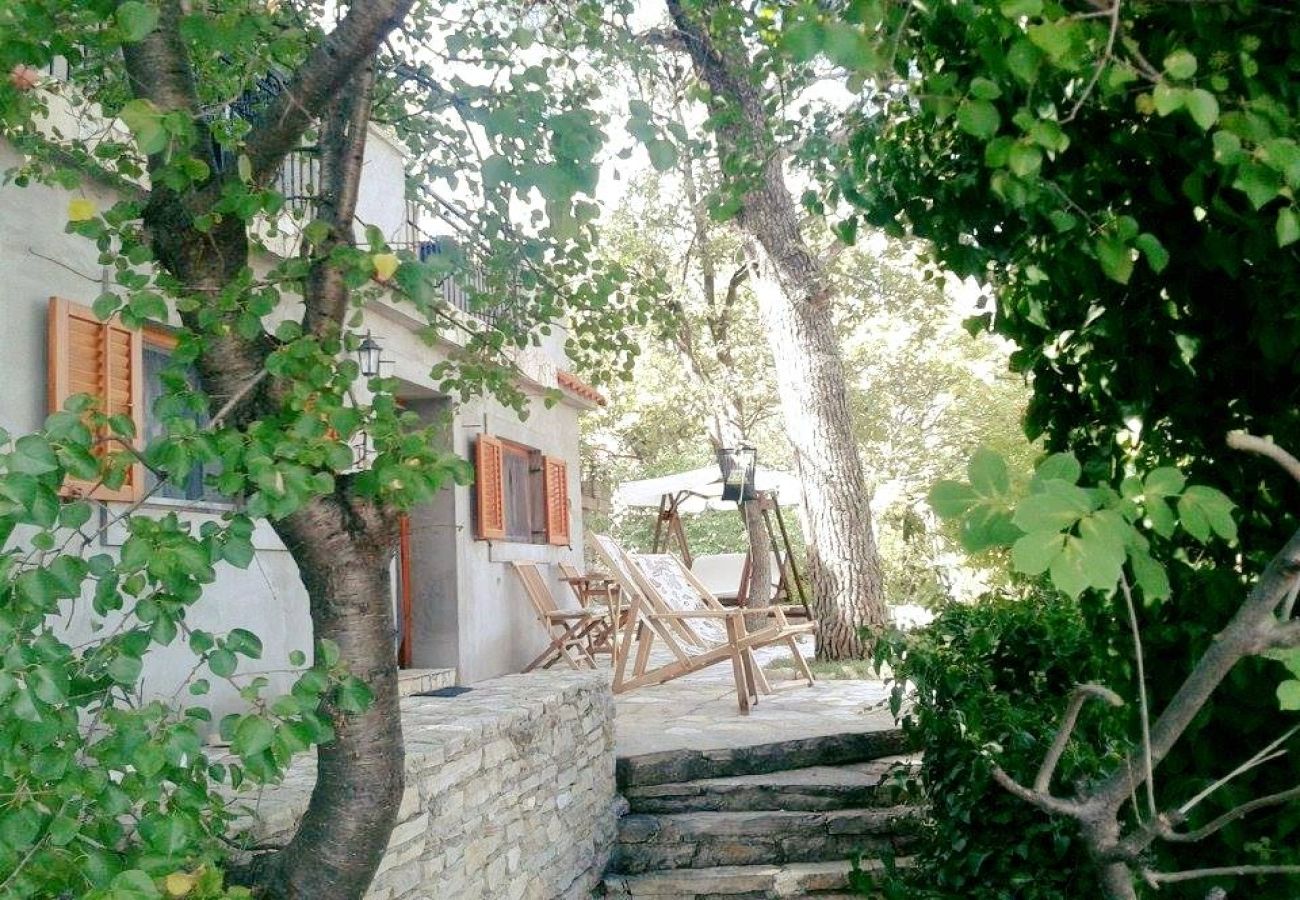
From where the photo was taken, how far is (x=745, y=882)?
5227 millimetres

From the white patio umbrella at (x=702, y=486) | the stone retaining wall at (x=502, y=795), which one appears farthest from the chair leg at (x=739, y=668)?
the white patio umbrella at (x=702, y=486)

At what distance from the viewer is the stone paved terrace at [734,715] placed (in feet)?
20.2

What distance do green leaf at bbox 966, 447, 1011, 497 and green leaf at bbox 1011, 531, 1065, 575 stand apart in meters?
0.06

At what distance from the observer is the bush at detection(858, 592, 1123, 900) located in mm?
3859

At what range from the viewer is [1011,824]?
4.00 metres

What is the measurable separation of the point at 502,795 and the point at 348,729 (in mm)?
1854

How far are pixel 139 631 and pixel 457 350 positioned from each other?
2072 mm

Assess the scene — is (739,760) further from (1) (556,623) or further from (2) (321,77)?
(2) (321,77)

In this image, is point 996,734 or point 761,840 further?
point 761,840

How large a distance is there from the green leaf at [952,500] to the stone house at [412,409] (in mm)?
1973

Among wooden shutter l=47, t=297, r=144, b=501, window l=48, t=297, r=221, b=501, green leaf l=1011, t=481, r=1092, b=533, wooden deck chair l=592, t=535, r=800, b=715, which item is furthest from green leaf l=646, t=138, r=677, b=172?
wooden deck chair l=592, t=535, r=800, b=715

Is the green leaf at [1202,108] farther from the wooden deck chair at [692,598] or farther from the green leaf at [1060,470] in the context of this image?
the wooden deck chair at [692,598]

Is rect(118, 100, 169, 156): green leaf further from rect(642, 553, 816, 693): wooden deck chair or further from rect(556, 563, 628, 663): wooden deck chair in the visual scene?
rect(556, 563, 628, 663): wooden deck chair

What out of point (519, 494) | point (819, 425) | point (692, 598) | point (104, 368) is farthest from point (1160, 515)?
point (519, 494)
